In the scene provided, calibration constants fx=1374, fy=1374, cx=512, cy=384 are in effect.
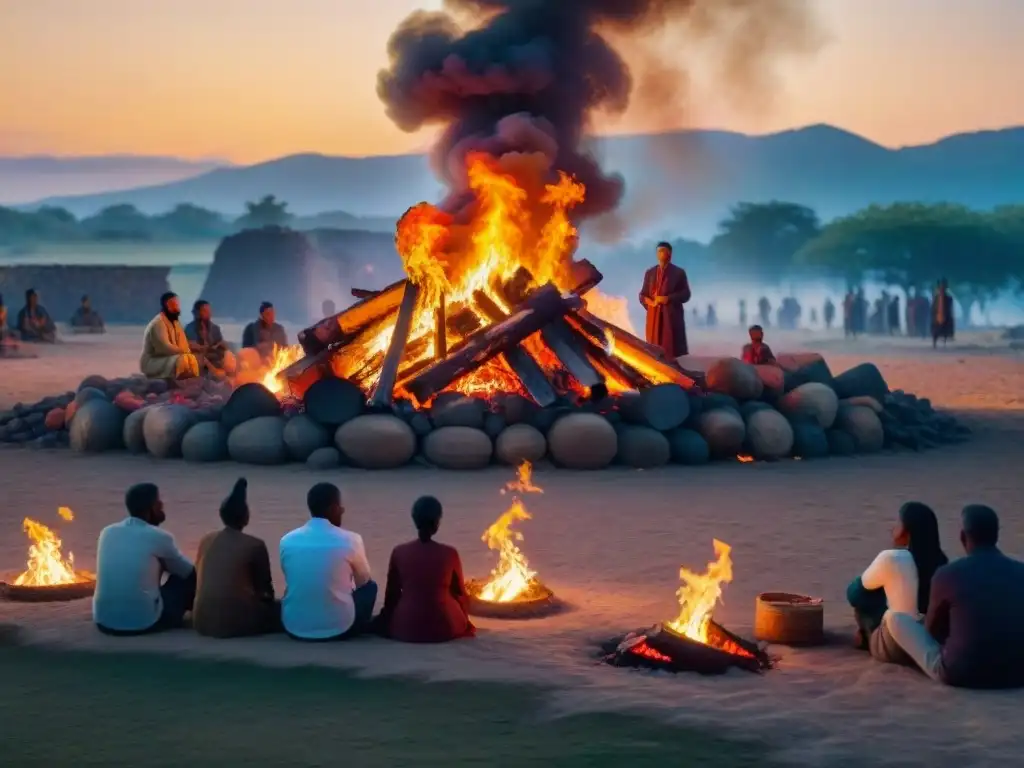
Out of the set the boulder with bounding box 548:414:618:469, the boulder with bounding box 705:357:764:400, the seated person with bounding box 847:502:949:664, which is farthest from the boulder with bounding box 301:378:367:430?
the seated person with bounding box 847:502:949:664

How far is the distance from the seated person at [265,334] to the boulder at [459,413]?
470 cm

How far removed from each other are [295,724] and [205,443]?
29.7 feet

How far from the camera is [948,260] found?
70875mm

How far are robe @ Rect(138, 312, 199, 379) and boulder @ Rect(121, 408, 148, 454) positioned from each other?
1127 millimetres

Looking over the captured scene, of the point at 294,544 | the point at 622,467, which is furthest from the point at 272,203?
the point at 294,544

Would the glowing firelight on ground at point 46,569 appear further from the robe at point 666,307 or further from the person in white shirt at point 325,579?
the robe at point 666,307

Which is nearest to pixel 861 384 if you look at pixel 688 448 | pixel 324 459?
pixel 688 448

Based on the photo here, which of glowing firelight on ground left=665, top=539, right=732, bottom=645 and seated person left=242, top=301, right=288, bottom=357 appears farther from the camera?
seated person left=242, top=301, right=288, bottom=357

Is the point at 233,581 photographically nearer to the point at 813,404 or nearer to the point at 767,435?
the point at 767,435

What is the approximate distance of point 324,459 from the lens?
46.4ft

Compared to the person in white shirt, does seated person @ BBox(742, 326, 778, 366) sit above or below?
above

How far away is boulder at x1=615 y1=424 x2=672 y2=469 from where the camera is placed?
47.1 ft

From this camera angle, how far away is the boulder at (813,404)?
15.6m

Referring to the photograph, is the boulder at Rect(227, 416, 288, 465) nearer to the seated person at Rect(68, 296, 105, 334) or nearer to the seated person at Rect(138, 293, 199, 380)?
the seated person at Rect(138, 293, 199, 380)
